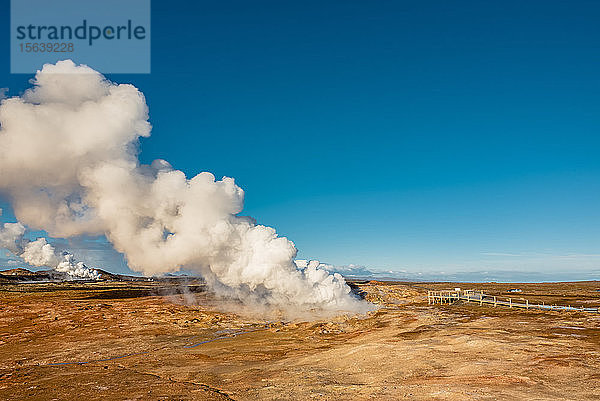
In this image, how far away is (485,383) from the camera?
69.7 ft

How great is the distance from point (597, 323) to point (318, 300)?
35.8 m

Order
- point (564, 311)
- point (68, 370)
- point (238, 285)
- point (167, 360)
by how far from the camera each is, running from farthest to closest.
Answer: point (238, 285) → point (564, 311) → point (167, 360) → point (68, 370)

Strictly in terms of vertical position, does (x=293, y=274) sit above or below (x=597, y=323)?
above

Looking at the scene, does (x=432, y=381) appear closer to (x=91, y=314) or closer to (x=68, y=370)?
(x=68, y=370)

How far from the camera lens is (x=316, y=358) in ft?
103

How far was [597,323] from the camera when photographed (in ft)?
130

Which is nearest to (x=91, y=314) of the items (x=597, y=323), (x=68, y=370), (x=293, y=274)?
(x=293, y=274)

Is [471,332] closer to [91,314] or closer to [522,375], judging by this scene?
[522,375]

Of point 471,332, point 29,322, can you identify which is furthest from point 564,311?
point 29,322

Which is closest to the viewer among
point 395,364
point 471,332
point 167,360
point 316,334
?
point 395,364

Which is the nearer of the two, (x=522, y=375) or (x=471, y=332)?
(x=522, y=375)

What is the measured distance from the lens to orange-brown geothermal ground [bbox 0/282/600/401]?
21875 mm

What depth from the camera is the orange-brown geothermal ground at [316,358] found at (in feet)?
71.8

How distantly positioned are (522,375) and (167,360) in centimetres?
2608
